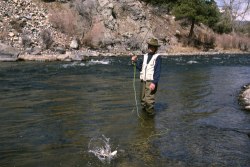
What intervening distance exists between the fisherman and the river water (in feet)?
1.27

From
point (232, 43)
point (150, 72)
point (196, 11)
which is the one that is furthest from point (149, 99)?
point (232, 43)

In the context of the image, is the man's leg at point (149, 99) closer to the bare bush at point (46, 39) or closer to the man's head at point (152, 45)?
the man's head at point (152, 45)

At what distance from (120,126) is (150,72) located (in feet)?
5.07

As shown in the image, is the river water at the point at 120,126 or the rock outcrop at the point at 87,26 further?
the rock outcrop at the point at 87,26

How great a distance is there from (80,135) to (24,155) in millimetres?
1426

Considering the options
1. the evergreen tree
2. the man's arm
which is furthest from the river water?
the evergreen tree

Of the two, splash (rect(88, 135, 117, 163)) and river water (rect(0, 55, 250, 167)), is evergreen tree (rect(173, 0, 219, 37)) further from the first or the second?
splash (rect(88, 135, 117, 163))

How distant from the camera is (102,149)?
254 inches

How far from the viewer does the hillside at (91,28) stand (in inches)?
1288

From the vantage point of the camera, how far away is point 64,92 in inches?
506

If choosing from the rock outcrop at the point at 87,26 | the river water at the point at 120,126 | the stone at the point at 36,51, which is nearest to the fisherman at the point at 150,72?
the river water at the point at 120,126

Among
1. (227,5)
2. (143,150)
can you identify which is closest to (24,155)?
(143,150)

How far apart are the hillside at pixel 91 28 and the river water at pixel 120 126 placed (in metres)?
17.1

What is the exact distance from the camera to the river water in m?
6.11
